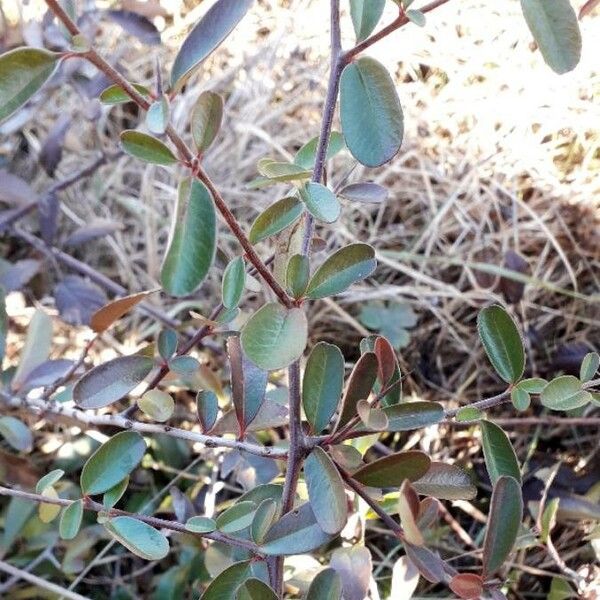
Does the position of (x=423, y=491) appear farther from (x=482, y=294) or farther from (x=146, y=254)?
(x=146, y=254)

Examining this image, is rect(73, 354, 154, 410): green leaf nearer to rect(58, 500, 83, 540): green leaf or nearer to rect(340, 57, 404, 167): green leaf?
rect(58, 500, 83, 540): green leaf

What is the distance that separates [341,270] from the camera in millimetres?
585

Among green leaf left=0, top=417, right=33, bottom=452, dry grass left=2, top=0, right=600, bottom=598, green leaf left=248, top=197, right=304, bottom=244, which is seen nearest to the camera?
green leaf left=248, top=197, right=304, bottom=244

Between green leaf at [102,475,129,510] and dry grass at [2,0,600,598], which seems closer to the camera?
green leaf at [102,475,129,510]

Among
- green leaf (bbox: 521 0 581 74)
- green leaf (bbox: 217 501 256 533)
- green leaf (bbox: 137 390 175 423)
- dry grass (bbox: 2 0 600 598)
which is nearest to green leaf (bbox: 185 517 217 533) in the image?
green leaf (bbox: 217 501 256 533)

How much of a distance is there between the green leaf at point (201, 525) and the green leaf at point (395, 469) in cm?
14

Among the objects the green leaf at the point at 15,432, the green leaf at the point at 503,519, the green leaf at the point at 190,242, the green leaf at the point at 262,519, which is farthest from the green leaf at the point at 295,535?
the green leaf at the point at 15,432

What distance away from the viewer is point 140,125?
1623mm

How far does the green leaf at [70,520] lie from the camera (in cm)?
66

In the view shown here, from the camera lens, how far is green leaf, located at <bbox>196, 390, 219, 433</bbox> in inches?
28.5

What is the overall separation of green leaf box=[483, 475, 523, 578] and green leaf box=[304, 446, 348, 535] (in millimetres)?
110

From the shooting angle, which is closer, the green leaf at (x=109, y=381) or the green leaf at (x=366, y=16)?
the green leaf at (x=366, y=16)

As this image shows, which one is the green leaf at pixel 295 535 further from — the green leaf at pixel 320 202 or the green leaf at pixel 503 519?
the green leaf at pixel 320 202

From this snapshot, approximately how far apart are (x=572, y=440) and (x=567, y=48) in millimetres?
815
